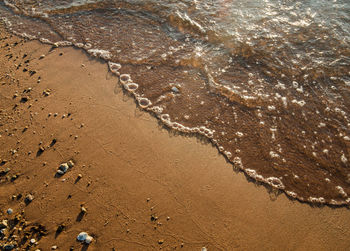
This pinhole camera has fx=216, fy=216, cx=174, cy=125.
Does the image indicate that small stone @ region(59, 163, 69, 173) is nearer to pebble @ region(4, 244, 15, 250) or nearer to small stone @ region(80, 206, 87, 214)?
small stone @ region(80, 206, 87, 214)

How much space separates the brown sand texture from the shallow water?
43 cm

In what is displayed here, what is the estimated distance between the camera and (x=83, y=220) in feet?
10.9

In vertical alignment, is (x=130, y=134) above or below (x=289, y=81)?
below

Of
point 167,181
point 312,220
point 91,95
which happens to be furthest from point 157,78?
point 312,220

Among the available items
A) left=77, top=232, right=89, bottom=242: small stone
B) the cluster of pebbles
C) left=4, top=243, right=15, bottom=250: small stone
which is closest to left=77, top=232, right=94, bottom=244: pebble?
left=77, top=232, right=89, bottom=242: small stone

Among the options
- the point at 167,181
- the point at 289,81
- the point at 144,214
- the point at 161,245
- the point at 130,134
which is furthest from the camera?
the point at 289,81

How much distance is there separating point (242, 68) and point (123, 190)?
4071 mm

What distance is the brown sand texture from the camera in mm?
3217

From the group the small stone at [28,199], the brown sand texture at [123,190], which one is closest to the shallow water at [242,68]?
the brown sand texture at [123,190]

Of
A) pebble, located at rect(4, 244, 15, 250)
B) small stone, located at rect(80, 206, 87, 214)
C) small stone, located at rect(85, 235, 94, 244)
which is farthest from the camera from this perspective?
small stone, located at rect(80, 206, 87, 214)

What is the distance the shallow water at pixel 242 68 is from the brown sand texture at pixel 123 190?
43 centimetres

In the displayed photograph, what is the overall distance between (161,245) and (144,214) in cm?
51

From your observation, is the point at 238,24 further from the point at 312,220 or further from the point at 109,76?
the point at 312,220

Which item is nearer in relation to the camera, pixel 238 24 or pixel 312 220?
pixel 312 220
